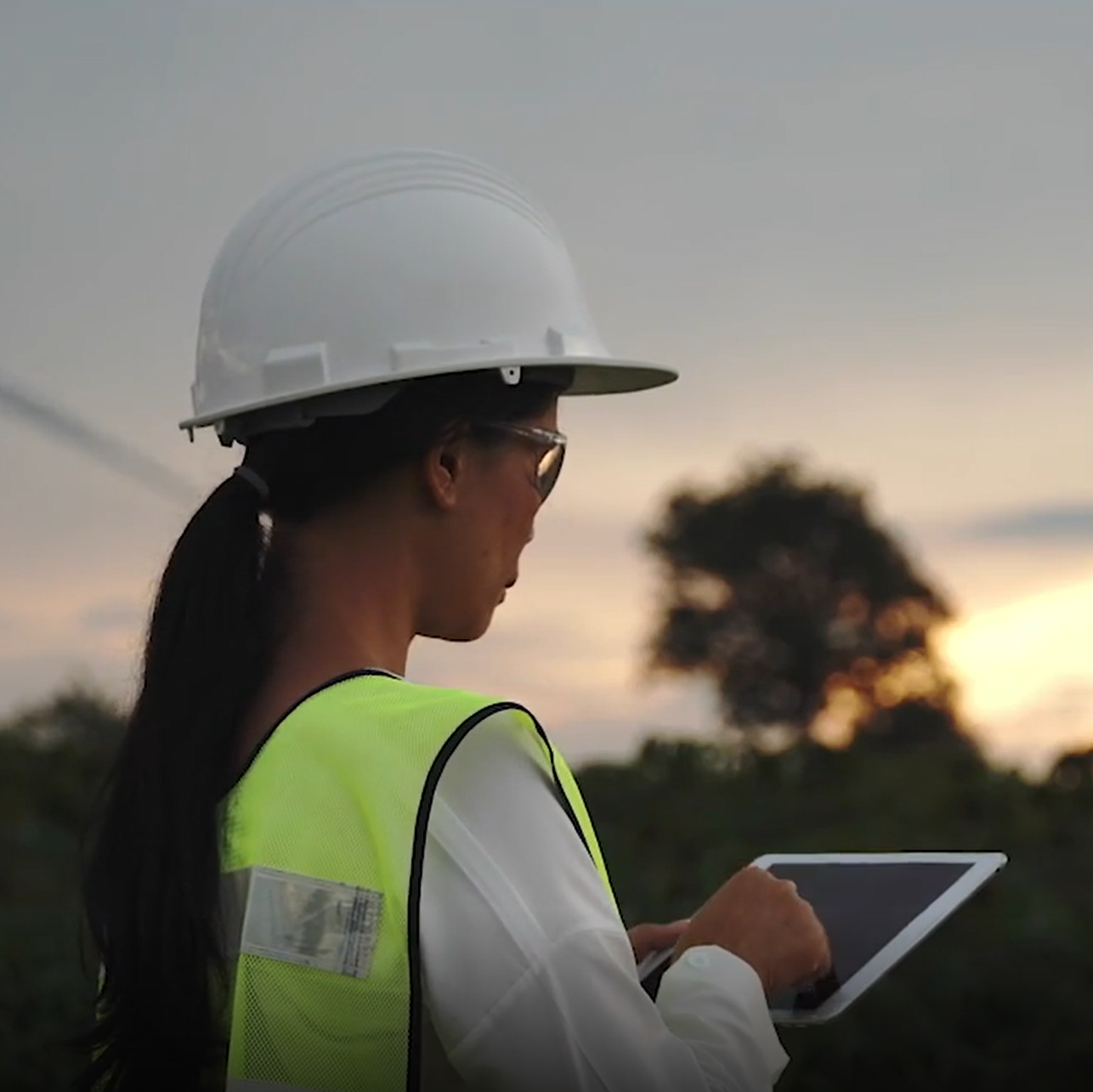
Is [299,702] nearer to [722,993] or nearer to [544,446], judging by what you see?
[544,446]

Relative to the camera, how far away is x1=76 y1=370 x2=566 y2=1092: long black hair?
2.38 m

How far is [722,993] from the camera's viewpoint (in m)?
2.24

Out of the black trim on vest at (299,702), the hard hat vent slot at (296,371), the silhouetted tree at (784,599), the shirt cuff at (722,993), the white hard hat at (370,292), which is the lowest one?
the shirt cuff at (722,993)

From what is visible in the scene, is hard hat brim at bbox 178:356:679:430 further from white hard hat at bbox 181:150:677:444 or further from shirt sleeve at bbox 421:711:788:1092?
shirt sleeve at bbox 421:711:788:1092

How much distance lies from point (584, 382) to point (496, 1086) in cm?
128

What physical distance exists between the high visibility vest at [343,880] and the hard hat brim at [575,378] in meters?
0.43

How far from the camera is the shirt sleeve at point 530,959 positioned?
6.76 feet

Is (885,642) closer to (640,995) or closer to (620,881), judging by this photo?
(620,881)

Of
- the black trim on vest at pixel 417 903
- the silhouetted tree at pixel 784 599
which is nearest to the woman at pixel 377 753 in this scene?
the black trim on vest at pixel 417 903

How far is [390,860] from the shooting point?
215cm

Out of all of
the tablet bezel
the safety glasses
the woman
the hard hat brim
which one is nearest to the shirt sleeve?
the woman

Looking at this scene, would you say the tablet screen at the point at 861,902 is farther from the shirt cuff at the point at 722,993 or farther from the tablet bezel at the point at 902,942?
the shirt cuff at the point at 722,993

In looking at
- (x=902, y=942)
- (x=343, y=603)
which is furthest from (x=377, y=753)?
(x=902, y=942)

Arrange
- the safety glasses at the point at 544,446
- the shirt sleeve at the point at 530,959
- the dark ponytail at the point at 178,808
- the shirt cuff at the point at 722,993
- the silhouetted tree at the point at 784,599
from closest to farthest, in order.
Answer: the shirt sleeve at the point at 530,959 < the shirt cuff at the point at 722,993 < the dark ponytail at the point at 178,808 < the safety glasses at the point at 544,446 < the silhouetted tree at the point at 784,599
